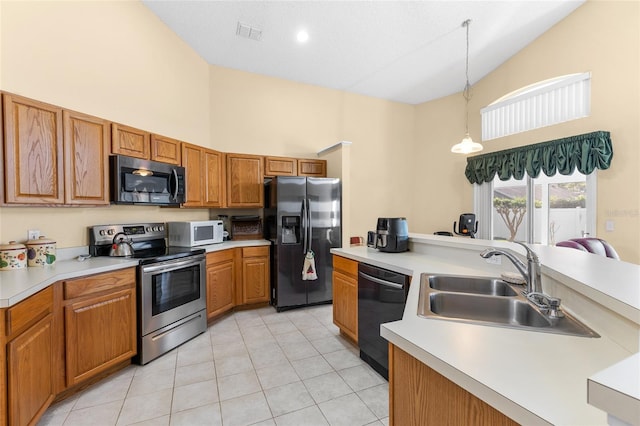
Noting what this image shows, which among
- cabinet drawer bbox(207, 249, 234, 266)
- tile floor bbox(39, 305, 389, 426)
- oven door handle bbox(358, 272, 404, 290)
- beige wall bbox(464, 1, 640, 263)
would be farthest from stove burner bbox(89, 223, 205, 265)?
beige wall bbox(464, 1, 640, 263)

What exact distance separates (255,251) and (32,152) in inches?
89.6

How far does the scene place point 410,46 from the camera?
145 inches

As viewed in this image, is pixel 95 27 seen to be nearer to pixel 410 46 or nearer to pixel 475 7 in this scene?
pixel 410 46

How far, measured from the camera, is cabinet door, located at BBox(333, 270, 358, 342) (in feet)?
8.39

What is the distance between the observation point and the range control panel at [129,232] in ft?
8.28

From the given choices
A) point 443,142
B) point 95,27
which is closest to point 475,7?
point 443,142

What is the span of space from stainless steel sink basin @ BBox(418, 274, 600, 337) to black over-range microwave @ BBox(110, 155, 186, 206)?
8.47 feet

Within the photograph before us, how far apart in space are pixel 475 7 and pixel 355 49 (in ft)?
4.58

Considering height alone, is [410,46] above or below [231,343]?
above

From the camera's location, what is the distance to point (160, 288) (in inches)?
99.3

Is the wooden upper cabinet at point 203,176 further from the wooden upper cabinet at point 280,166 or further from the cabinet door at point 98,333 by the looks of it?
the cabinet door at point 98,333

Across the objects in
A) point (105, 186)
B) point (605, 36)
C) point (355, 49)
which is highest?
point (355, 49)

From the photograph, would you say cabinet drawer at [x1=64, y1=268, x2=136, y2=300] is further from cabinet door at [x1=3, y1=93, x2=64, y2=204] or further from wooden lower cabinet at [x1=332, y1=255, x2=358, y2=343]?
wooden lower cabinet at [x1=332, y1=255, x2=358, y2=343]

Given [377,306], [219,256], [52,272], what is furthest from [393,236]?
[52,272]
